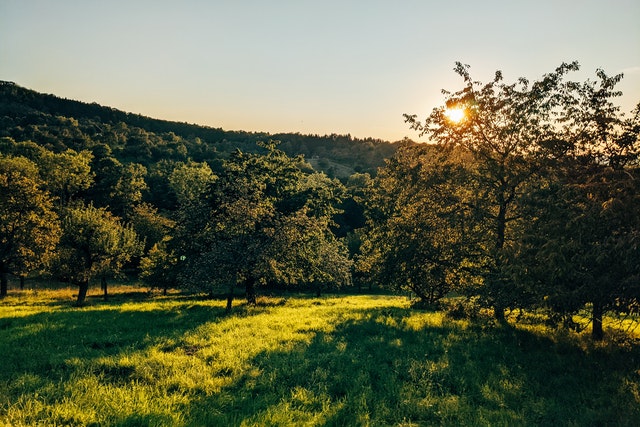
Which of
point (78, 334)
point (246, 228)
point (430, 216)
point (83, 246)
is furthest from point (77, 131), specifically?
point (430, 216)

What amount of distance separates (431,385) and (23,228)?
42400 millimetres

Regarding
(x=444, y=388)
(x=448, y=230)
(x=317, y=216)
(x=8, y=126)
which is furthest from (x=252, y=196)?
(x=8, y=126)

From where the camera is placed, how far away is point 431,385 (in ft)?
34.2

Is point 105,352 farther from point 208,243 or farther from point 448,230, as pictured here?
point 448,230

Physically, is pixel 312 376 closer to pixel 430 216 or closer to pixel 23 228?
pixel 430 216

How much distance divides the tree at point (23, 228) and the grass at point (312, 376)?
22.5 metres

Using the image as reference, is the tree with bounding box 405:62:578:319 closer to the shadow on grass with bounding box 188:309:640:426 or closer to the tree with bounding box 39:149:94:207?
the shadow on grass with bounding box 188:309:640:426

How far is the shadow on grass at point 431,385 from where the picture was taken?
27.9 ft

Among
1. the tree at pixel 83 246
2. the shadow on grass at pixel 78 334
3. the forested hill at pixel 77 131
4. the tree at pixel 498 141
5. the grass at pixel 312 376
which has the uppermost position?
the forested hill at pixel 77 131

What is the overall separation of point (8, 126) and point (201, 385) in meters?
151

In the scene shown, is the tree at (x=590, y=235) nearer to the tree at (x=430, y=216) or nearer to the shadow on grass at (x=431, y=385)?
the shadow on grass at (x=431, y=385)

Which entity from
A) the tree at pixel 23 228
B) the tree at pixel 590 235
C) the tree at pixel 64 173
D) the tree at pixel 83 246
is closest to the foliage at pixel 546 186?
the tree at pixel 590 235

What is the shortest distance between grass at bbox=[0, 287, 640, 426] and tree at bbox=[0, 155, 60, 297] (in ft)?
73.8

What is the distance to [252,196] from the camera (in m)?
23.5
